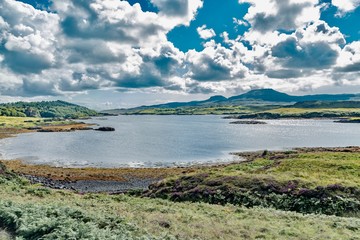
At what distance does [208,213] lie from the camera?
84.6 ft

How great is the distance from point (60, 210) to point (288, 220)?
17.2 m

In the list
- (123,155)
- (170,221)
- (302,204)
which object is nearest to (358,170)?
(302,204)

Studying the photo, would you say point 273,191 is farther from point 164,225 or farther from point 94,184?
point 94,184

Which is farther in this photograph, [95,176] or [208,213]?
[95,176]

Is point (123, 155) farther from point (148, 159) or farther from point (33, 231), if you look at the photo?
point (33, 231)

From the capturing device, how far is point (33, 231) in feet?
53.0

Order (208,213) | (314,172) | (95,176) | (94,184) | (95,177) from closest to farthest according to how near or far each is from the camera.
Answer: (208,213) < (314,172) < (94,184) < (95,177) < (95,176)

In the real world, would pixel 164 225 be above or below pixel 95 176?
above

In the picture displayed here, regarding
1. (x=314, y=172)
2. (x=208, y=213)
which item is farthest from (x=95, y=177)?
(x=208, y=213)

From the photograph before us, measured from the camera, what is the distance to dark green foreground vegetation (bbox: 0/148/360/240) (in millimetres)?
17250

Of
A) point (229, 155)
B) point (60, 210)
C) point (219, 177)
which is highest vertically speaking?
point (60, 210)

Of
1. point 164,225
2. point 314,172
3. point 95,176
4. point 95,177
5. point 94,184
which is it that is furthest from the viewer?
point 95,176

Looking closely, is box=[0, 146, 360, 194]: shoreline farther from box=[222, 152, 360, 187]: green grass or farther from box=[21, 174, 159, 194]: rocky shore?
box=[222, 152, 360, 187]: green grass

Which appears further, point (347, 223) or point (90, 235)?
point (347, 223)
